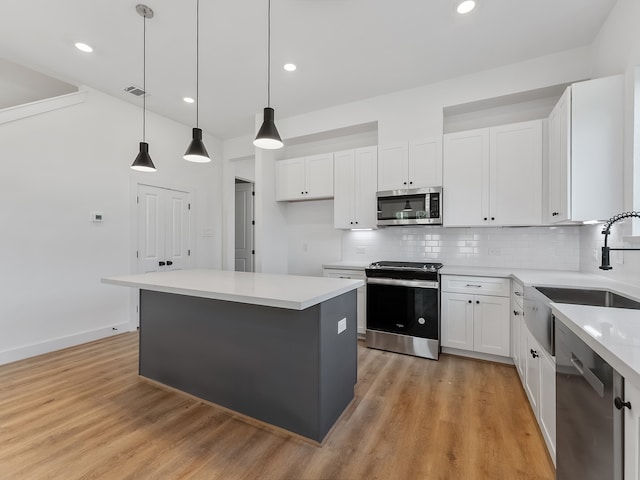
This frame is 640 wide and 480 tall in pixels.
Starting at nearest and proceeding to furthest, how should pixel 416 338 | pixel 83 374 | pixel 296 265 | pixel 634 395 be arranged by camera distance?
pixel 634 395 < pixel 83 374 < pixel 416 338 < pixel 296 265

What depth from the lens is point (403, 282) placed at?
10.5ft

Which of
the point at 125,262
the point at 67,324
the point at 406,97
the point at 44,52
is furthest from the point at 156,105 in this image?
the point at 406,97

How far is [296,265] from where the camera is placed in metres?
4.77

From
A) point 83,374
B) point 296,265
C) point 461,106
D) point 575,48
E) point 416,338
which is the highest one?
point 575,48

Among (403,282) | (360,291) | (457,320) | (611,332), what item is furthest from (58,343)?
(611,332)

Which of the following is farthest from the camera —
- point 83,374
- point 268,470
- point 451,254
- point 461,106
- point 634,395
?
point 451,254

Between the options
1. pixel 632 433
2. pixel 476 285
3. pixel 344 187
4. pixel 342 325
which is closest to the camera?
pixel 632 433

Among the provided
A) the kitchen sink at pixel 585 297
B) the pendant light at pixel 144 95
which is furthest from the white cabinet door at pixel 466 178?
the pendant light at pixel 144 95

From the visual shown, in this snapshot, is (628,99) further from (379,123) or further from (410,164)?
(379,123)

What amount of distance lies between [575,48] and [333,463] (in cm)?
406

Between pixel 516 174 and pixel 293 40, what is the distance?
2569 mm

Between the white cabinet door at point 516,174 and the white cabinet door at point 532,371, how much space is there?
1297mm

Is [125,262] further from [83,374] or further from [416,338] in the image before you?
[416,338]

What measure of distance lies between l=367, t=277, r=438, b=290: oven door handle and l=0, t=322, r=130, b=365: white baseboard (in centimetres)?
338
